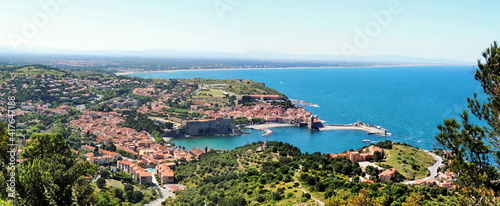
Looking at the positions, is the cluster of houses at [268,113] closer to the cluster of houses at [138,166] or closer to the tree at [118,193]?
the cluster of houses at [138,166]

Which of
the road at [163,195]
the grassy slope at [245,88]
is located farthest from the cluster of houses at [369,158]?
the grassy slope at [245,88]

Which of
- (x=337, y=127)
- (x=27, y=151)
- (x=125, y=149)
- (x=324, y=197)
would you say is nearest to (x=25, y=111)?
(x=125, y=149)

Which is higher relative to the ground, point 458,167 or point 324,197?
point 458,167

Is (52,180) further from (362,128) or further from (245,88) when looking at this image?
(245,88)

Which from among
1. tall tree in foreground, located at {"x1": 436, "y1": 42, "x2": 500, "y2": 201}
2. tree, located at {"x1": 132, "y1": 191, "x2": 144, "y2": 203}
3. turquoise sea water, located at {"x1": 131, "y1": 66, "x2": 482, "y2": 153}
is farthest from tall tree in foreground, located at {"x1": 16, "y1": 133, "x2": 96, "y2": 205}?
turquoise sea water, located at {"x1": 131, "y1": 66, "x2": 482, "y2": 153}

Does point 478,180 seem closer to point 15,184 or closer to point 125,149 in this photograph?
point 15,184

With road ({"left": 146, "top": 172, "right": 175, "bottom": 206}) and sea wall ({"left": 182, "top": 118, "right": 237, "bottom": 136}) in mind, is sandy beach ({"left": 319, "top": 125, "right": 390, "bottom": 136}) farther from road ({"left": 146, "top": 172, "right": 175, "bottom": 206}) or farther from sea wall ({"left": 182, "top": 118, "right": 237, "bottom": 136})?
road ({"left": 146, "top": 172, "right": 175, "bottom": 206})
